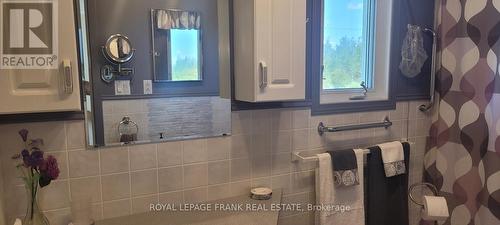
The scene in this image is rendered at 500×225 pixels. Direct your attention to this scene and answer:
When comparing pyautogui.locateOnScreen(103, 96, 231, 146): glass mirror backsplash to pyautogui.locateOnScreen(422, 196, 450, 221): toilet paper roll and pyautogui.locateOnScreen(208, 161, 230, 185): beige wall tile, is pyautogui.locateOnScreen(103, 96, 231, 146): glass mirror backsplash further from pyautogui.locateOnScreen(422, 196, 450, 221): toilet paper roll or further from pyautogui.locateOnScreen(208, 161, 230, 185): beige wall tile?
pyautogui.locateOnScreen(422, 196, 450, 221): toilet paper roll

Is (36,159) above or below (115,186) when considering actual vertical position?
above

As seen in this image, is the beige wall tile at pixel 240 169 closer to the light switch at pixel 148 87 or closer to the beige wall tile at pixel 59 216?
the light switch at pixel 148 87

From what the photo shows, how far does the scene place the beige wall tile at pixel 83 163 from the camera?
1.38 meters

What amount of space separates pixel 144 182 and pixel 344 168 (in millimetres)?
993

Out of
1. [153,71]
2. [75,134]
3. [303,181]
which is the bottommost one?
[303,181]

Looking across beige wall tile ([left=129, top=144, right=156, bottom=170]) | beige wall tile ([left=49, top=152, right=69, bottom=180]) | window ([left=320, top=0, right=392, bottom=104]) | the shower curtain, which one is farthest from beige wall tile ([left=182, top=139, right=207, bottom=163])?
the shower curtain

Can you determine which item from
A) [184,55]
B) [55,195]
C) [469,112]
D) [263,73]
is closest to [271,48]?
[263,73]

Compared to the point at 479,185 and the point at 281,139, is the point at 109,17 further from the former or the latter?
the point at 479,185

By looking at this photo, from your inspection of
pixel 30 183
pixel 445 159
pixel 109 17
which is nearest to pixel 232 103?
pixel 109 17

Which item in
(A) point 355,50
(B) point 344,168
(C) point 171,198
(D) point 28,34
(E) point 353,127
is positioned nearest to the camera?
(D) point 28,34

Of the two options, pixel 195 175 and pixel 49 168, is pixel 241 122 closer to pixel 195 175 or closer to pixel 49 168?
pixel 195 175

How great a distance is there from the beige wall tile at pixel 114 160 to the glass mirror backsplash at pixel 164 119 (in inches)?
1.3

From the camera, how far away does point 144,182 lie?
1519 mm

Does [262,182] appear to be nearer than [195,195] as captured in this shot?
No
